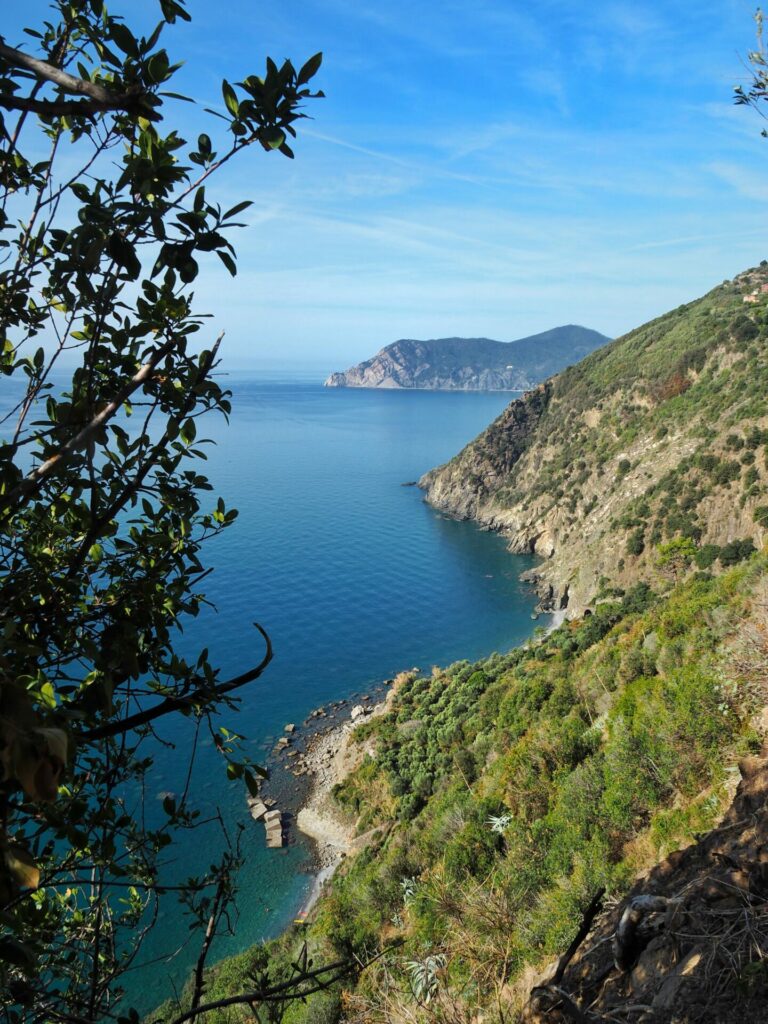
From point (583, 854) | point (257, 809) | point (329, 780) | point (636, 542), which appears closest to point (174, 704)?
point (583, 854)

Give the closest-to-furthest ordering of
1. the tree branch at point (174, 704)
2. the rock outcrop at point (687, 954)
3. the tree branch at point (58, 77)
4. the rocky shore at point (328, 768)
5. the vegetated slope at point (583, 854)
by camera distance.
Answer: the tree branch at point (58, 77) → the tree branch at point (174, 704) → the rock outcrop at point (687, 954) → the vegetated slope at point (583, 854) → the rocky shore at point (328, 768)

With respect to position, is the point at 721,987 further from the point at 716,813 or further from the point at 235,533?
the point at 235,533

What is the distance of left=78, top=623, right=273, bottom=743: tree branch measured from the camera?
2.22 m

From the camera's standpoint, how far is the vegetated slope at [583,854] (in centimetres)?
486

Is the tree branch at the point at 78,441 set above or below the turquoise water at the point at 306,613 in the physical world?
above

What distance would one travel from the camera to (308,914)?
22.4m

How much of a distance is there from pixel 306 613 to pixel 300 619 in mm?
960

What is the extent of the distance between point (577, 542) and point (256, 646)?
30.7 metres

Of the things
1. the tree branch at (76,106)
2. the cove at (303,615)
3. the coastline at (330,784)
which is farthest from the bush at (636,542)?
the tree branch at (76,106)

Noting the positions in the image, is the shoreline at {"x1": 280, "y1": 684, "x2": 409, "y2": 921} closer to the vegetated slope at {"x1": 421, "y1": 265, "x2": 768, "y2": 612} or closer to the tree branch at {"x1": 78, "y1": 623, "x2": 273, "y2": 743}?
the vegetated slope at {"x1": 421, "y1": 265, "x2": 768, "y2": 612}

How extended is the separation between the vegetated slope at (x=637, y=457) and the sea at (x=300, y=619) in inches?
197

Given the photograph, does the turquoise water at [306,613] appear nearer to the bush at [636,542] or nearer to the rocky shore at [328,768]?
the rocky shore at [328,768]

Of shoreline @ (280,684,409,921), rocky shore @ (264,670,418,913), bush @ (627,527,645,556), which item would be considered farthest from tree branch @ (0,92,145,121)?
bush @ (627,527,645,556)

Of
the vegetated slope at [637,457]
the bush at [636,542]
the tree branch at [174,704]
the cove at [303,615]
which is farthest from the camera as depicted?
the bush at [636,542]
